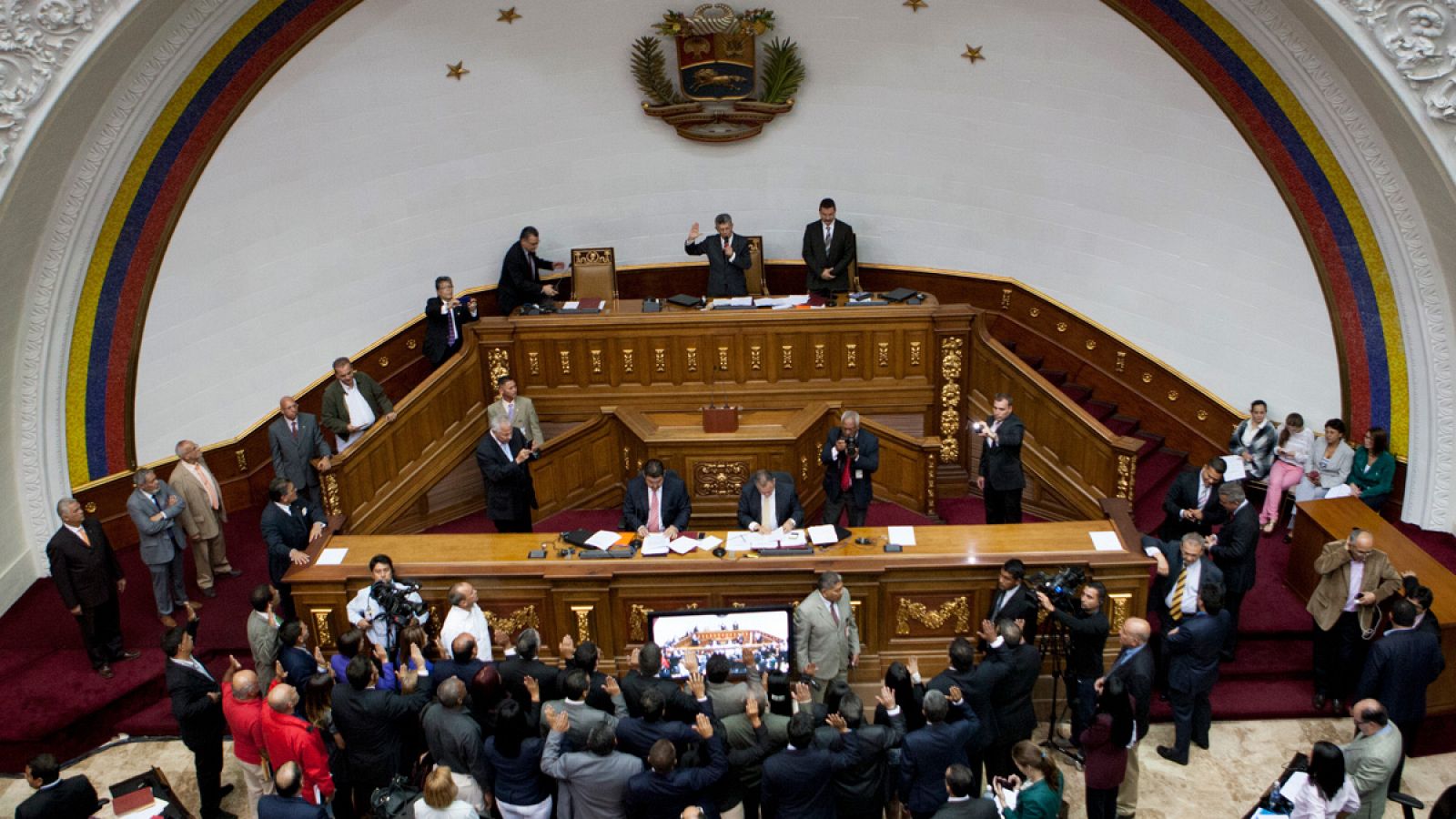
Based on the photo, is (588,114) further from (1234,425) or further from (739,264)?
(1234,425)

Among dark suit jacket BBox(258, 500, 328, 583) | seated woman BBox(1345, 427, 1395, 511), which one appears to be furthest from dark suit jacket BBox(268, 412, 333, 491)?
seated woman BBox(1345, 427, 1395, 511)

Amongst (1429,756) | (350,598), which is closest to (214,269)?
(350,598)

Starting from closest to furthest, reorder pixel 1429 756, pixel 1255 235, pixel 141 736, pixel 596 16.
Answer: pixel 1429 756
pixel 141 736
pixel 1255 235
pixel 596 16

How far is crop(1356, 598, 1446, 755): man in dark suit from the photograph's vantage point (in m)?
7.30

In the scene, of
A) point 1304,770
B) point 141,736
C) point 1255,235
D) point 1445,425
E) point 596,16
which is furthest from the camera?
point 596,16

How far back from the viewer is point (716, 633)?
25.4 ft

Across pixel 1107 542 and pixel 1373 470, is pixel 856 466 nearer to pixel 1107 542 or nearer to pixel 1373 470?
pixel 1107 542

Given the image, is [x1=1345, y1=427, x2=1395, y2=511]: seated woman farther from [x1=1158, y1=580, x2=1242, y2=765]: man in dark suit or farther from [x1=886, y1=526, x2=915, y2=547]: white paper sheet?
[x1=886, y1=526, x2=915, y2=547]: white paper sheet

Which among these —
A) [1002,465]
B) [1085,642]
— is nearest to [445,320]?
[1002,465]

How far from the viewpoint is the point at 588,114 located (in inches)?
492

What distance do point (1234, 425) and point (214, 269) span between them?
892cm

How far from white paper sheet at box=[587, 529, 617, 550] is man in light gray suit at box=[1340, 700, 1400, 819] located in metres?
4.61

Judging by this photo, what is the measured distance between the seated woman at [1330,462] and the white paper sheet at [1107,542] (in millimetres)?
2254

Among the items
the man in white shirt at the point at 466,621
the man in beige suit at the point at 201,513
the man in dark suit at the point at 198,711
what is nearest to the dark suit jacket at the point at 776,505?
the man in white shirt at the point at 466,621
